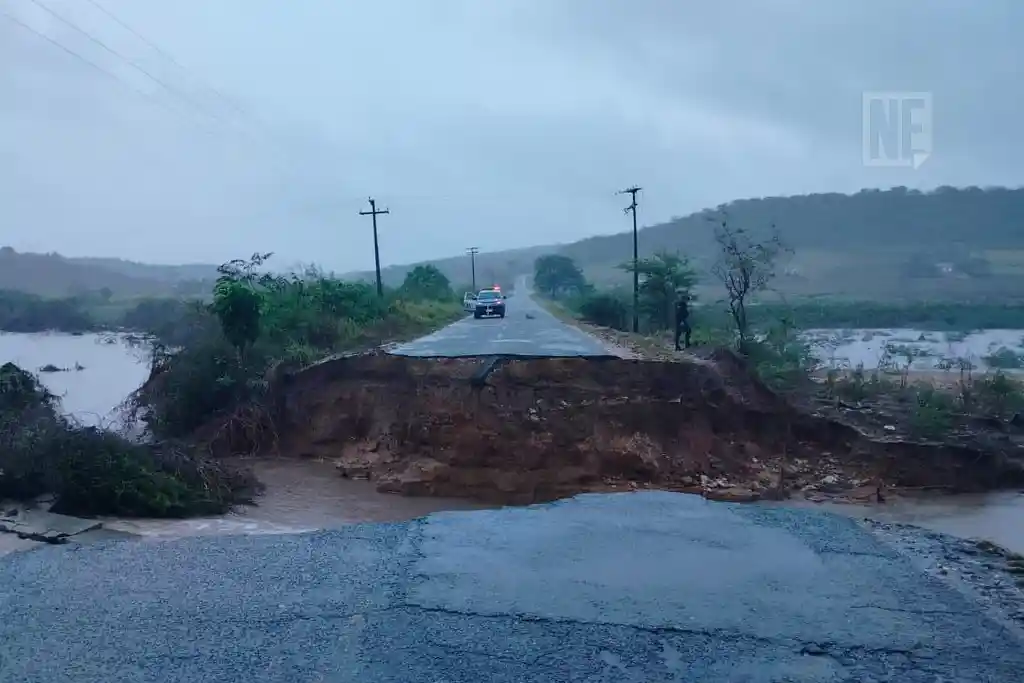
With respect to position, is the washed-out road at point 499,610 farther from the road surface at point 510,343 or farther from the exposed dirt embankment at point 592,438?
the road surface at point 510,343

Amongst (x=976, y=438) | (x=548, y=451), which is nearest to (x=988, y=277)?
(x=976, y=438)

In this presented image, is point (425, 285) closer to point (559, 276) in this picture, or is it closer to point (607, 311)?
point (607, 311)

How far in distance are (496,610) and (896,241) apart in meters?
63.4

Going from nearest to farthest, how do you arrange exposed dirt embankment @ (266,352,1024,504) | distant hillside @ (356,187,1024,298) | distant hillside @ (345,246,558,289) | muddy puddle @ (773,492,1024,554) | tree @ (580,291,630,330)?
muddy puddle @ (773,492,1024,554) < exposed dirt embankment @ (266,352,1024,504) < tree @ (580,291,630,330) < distant hillside @ (356,187,1024,298) < distant hillside @ (345,246,558,289)

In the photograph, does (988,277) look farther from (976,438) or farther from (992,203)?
(976,438)

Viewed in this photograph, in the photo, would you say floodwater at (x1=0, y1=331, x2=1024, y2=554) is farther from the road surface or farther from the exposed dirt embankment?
the road surface

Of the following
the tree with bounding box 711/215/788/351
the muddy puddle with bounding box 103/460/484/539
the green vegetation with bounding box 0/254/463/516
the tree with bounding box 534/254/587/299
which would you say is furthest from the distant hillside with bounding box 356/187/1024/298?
the muddy puddle with bounding box 103/460/484/539

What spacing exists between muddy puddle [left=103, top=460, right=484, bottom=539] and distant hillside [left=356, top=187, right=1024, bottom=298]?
21513mm

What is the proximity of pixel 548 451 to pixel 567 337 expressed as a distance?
12.7 metres

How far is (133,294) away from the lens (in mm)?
67000

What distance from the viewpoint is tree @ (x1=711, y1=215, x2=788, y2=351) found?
2991 cm

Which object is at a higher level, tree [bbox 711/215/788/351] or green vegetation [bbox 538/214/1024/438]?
tree [bbox 711/215/788/351]

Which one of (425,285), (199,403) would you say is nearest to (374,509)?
(199,403)

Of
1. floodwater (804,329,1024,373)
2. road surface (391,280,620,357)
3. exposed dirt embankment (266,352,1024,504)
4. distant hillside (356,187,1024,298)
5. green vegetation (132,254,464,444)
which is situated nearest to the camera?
exposed dirt embankment (266,352,1024,504)
